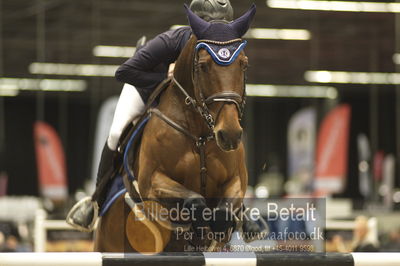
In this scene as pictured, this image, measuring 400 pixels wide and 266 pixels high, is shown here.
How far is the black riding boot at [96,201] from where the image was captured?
448cm

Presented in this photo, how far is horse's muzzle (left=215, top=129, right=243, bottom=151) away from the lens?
10.8 feet

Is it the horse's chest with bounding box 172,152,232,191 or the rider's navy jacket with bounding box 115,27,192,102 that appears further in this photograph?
the rider's navy jacket with bounding box 115,27,192,102

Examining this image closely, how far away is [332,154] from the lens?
12180 mm

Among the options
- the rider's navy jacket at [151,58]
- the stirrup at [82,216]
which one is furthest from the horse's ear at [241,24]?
the stirrup at [82,216]

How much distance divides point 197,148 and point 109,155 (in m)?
0.95

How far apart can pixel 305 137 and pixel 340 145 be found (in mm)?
2037

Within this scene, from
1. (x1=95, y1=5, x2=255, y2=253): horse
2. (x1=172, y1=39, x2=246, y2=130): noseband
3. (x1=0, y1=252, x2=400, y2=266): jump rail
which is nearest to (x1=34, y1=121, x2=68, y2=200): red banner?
(x1=95, y1=5, x2=255, y2=253): horse

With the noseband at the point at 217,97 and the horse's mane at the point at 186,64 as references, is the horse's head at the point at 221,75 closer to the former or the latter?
the noseband at the point at 217,97

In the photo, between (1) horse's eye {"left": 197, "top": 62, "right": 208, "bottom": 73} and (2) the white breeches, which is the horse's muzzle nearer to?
(1) horse's eye {"left": 197, "top": 62, "right": 208, "bottom": 73}

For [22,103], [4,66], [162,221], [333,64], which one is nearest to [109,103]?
[333,64]

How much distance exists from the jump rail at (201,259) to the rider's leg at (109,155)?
2047 mm

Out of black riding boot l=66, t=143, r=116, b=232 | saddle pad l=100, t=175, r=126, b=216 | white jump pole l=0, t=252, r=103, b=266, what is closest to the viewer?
white jump pole l=0, t=252, r=103, b=266

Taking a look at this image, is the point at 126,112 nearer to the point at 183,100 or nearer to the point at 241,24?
the point at 183,100

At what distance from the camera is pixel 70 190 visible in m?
19.9
